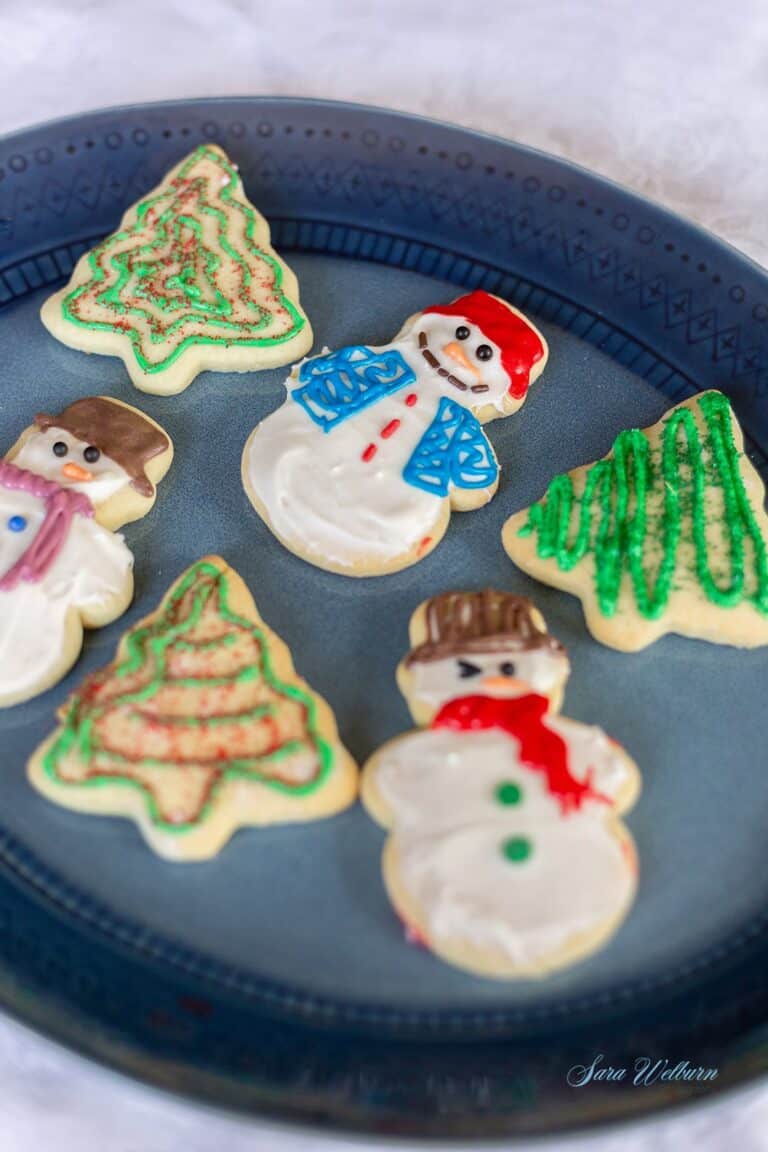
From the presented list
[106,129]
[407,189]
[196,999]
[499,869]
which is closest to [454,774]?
[499,869]

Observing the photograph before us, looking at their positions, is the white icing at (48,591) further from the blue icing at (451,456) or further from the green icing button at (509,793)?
the green icing button at (509,793)

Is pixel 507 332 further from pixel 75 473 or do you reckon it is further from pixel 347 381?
pixel 75 473

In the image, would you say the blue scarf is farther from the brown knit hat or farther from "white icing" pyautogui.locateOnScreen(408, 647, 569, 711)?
"white icing" pyautogui.locateOnScreen(408, 647, 569, 711)

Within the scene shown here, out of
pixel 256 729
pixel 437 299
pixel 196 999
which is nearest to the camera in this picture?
pixel 196 999

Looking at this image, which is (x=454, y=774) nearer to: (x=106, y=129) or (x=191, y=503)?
(x=191, y=503)

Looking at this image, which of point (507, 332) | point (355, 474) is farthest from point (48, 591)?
point (507, 332)

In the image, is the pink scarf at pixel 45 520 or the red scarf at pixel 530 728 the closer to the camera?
the red scarf at pixel 530 728

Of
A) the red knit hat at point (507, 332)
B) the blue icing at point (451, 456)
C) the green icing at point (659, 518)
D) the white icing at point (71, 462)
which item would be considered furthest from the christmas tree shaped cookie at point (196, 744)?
the red knit hat at point (507, 332)
